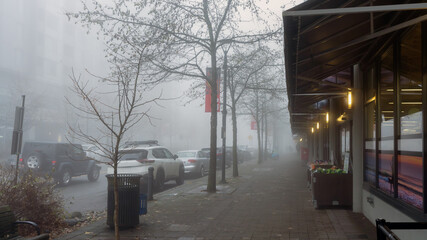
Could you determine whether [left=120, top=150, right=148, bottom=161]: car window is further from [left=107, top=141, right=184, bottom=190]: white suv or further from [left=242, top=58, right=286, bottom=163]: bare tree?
[left=242, top=58, right=286, bottom=163]: bare tree

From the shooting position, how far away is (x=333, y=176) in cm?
1000

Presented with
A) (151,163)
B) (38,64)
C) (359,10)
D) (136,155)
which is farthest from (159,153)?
(38,64)

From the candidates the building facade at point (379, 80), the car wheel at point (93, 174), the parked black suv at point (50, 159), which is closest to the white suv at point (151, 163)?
the parked black suv at point (50, 159)

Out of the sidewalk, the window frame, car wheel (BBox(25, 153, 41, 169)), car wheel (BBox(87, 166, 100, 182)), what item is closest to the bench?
the sidewalk

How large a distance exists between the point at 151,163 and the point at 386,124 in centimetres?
927

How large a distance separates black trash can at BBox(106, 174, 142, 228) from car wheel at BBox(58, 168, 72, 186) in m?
10.0

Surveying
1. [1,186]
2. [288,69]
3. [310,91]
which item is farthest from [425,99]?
[1,186]

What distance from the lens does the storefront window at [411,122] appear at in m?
5.23

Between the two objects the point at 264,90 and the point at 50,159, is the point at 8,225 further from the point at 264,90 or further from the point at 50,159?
the point at 264,90

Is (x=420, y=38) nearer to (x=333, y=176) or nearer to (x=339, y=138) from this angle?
(x=333, y=176)

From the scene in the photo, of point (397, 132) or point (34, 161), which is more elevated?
point (397, 132)

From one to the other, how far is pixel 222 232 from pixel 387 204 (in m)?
2.98

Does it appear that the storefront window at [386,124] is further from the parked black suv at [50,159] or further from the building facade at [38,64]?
the building facade at [38,64]

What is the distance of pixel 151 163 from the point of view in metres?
14.4
